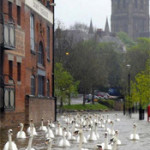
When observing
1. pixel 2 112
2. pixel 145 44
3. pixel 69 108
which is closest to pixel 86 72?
pixel 69 108

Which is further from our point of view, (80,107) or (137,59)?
(137,59)

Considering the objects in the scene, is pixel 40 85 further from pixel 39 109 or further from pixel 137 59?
pixel 137 59

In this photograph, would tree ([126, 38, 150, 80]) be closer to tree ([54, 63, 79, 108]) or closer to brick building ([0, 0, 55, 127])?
tree ([54, 63, 79, 108])

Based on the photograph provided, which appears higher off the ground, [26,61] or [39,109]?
[26,61]

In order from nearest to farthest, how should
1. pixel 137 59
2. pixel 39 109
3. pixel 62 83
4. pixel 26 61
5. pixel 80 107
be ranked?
pixel 26 61
pixel 39 109
pixel 62 83
pixel 80 107
pixel 137 59

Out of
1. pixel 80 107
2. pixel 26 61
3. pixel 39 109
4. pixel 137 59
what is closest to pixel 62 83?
pixel 80 107

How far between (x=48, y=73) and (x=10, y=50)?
43.6 ft

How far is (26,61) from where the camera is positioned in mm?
45656

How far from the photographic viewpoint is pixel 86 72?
101250 millimetres

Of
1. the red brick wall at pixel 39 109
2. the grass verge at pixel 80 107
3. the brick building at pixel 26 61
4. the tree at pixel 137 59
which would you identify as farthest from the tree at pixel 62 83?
the tree at pixel 137 59

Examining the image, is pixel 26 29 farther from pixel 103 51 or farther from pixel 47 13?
pixel 103 51

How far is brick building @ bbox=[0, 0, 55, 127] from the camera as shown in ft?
130

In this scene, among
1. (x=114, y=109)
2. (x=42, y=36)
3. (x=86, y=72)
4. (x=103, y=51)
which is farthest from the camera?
(x=103, y=51)

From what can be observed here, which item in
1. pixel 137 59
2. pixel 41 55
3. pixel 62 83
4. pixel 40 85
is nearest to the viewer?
pixel 40 85
